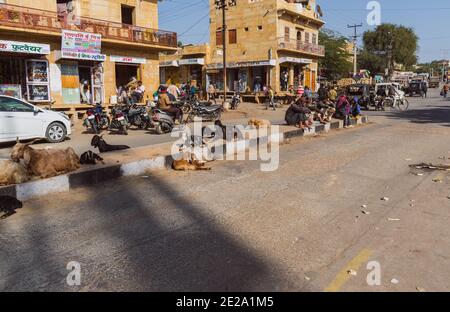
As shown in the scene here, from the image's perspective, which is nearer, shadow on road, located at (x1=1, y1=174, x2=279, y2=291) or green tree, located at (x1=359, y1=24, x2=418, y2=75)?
shadow on road, located at (x1=1, y1=174, x2=279, y2=291)

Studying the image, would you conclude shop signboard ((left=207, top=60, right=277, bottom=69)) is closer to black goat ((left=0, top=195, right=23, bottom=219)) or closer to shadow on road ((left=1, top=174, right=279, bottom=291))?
shadow on road ((left=1, top=174, right=279, bottom=291))

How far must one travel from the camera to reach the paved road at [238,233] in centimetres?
348

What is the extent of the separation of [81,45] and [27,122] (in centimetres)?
990

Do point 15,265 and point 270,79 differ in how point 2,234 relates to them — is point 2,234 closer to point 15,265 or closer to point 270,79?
point 15,265

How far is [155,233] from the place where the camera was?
15.0 ft

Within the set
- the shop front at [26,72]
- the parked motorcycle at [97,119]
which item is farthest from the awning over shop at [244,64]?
the parked motorcycle at [97,119]

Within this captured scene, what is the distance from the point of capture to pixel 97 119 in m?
14.4

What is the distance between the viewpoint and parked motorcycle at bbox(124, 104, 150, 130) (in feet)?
48.9

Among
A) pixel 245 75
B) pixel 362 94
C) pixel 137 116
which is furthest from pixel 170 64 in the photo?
pixel 137 116

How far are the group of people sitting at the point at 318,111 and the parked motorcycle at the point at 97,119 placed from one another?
6.60m

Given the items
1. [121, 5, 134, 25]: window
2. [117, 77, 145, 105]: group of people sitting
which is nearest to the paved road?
[117, 77, 145, 105]: group of people sitting

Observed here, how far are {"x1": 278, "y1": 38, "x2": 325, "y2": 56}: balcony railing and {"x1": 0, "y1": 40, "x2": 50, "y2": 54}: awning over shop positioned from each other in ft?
77.4

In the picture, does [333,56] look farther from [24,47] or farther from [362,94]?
[24,47]

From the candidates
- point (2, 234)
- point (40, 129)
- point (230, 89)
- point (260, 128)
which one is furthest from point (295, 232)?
point (230, 89)
